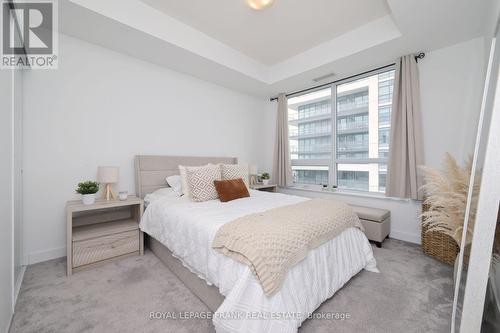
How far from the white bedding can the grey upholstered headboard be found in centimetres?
46

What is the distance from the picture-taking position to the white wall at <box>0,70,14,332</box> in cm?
116

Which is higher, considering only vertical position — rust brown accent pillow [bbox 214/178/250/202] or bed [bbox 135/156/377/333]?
rust brown accent pillow [bbox 214/178/250/202]

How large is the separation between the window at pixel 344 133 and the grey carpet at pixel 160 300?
153cm

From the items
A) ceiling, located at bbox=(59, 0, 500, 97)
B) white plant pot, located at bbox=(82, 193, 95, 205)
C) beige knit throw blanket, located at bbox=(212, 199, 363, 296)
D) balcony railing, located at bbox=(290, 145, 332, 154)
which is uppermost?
ceiling, located at bbox=(59, 0, 500, 97)

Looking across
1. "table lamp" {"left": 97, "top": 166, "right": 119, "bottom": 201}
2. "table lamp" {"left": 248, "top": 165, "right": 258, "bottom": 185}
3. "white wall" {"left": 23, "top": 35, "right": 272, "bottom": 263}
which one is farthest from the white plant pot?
"table lamp" {"left": 248, "top": 165, "right": 258, "bottom": 185}

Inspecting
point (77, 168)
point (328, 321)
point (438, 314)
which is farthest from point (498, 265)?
point (77, 168)

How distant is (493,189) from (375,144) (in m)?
2.52

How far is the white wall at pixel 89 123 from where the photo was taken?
214 cm

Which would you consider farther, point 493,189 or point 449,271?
point 449,271

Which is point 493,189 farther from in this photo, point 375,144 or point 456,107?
point 375,144

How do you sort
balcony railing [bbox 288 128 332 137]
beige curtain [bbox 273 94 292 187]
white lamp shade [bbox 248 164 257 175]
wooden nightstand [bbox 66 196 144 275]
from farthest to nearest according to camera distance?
1. beige curtain [bbox 273 94 292 187]
2. white lamp shade [bbox 248 164 257 175]
3. balcony railing [bbox 288 128 332 137]
4. wooden nightstand [bbox 66 196 144 275]

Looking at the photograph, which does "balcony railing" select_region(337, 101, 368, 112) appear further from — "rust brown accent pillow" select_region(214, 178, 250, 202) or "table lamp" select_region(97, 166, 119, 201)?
"table lamp" select_region(97, 166, 119, 201)

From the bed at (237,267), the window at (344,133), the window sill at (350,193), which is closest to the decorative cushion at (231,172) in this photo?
the bed at (237,267)

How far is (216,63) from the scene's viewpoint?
113 inches
